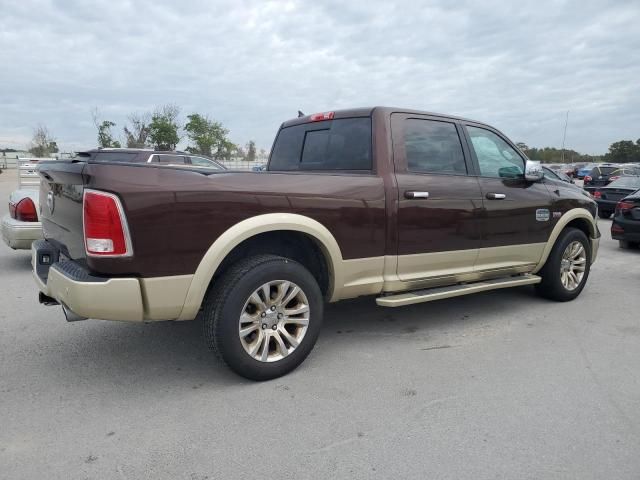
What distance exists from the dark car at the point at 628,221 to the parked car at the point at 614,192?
175 inches

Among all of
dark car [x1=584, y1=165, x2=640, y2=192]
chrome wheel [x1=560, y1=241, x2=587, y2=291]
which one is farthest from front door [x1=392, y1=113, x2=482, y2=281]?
dark car [x1=584, y1=165, x2=640, y2=192]

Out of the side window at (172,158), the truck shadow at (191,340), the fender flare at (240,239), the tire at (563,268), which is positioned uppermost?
the side window at (172,158)

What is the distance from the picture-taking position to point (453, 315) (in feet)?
15.9

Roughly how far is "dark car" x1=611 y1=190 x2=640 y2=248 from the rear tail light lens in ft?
23.5

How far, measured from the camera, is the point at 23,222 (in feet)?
20.1

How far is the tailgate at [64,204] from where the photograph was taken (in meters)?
2.91

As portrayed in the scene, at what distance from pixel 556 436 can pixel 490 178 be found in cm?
250

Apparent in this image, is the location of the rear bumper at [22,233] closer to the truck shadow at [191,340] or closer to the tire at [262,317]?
the truck shadow at [191,340]

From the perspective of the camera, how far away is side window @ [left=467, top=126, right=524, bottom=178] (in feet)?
14.9

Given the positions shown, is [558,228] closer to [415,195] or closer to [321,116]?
[415,195]

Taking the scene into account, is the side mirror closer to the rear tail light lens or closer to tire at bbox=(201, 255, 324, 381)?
the rear tail light lens

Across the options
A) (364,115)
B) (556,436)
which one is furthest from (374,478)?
(364,115)

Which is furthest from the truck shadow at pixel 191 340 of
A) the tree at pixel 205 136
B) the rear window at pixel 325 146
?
the tree at pixel 205 136

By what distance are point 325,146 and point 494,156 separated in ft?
5.67
